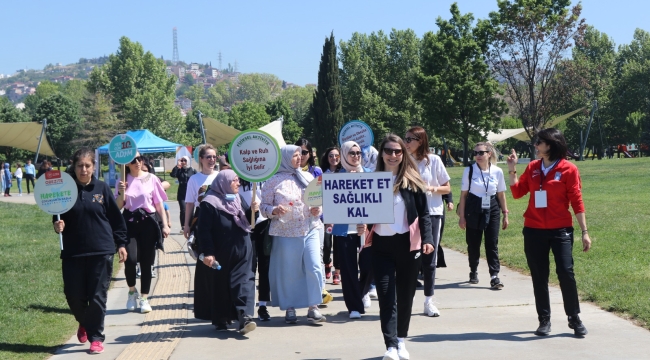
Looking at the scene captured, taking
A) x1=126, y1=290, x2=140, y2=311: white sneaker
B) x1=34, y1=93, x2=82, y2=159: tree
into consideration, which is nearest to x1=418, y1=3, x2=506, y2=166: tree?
x1=126, y1=290, x2=140, y2=311: white sneaker

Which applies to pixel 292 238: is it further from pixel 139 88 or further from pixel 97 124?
pixel 139 88

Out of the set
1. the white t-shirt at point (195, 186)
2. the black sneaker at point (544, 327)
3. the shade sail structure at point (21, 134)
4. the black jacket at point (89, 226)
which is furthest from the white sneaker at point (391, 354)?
the shade sail structure at point (21, 134)

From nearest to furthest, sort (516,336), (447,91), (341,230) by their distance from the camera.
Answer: (516,336), (341,230), (447,91)

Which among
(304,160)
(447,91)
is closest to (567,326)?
(304,160)

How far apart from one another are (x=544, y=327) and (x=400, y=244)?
1832 mm

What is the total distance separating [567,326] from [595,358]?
1.32 metres

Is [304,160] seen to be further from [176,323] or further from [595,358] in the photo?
[595,358]

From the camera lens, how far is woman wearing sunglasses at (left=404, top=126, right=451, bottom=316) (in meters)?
8.45

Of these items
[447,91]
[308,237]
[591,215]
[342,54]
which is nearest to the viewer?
[308,237]

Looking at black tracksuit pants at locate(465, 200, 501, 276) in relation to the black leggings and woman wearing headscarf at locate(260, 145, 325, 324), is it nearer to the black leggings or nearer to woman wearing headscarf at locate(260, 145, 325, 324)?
Result: woman wearing headscarf at locate(260, 145, 325, 324)

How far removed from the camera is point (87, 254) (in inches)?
286

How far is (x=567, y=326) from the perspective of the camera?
7.70 metres

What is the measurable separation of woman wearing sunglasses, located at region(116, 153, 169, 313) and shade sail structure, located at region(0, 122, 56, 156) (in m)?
35.9

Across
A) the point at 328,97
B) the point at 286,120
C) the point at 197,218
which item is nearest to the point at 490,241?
the point at 197,218
